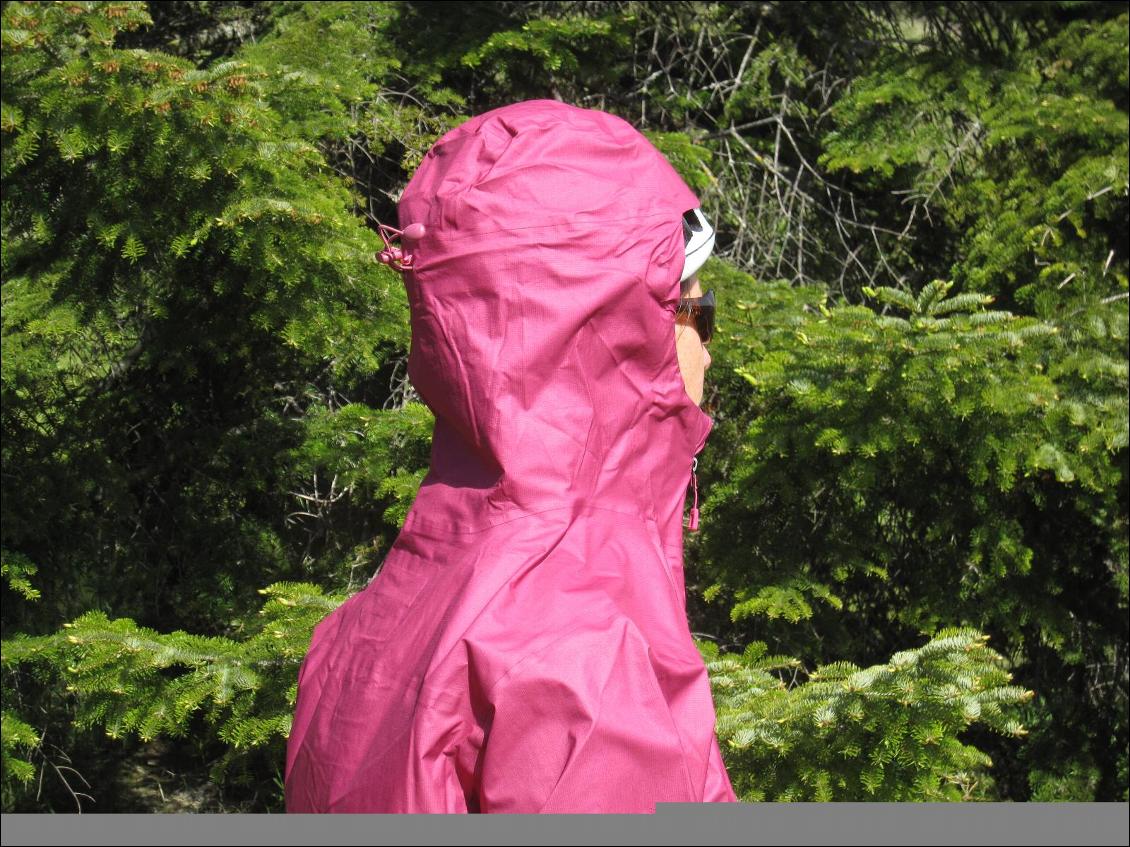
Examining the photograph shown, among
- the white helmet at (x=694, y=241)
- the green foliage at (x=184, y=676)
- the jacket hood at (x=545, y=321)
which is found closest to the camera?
the jacket hood at (x=545, y=321)

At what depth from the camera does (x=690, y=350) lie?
178cm

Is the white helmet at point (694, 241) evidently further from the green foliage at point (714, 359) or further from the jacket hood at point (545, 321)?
the green foliage at point (714, 359)

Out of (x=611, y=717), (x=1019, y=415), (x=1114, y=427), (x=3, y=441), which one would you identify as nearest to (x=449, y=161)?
(x=611, y=717)

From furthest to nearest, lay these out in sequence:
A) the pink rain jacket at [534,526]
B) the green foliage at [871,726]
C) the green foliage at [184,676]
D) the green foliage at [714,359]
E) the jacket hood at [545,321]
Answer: the green foliage at [714,359], the green foliage at [184,676], the green foliage at [871,726], the jacket hood at [545,321], the pink rain jacket at [534,526]

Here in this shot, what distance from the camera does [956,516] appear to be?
4.41 m

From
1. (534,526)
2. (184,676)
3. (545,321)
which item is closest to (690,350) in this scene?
(545,321)

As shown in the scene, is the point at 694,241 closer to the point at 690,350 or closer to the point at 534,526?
the point at 690,350

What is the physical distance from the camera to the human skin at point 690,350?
5.82ft

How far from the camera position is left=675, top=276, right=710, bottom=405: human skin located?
1775 mm

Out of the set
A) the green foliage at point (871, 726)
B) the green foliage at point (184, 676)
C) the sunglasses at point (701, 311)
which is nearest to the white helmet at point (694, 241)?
the sunglasses at point (701, 311)

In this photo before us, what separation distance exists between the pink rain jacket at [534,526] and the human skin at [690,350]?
0.10 m

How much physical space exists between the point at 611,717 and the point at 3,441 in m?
4.34

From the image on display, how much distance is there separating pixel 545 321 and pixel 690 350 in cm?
34

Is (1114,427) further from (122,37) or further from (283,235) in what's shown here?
(122,37)
